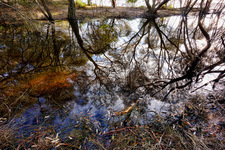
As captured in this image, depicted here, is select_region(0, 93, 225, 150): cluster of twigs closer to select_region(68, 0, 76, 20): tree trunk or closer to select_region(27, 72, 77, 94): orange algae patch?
select_region(27, 72, 77, 94): orange algae patch

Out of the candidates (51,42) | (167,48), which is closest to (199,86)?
(167,48)

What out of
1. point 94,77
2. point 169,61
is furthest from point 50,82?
point 169,61

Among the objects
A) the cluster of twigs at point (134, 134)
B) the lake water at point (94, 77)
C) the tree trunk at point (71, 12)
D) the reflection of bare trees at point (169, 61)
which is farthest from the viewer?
the tree trunk at point (71, 12)

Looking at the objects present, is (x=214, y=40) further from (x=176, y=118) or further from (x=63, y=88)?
(x=63, y=88)

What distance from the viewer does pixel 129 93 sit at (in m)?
3.33

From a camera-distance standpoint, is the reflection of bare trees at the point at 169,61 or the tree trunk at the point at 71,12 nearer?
the reflection of bare trees at the point at 169,61

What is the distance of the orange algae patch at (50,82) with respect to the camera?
3215 millimetres

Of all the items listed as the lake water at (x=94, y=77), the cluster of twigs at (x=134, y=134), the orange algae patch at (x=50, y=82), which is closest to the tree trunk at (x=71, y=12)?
the lake water at (x=94, y=77)

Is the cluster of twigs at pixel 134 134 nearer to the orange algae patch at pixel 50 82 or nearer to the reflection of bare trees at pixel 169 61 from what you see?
the reflection of bare trees at pixel 169 61

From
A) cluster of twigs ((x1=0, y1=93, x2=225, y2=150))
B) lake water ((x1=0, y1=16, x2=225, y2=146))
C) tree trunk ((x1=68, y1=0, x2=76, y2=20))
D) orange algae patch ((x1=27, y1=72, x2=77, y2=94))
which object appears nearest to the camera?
cluster of twigs ((x1=0, y1=93, x2=225, y2=150))

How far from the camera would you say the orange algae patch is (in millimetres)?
3215

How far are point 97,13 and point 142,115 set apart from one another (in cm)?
1075

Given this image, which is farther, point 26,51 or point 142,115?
point 26,51

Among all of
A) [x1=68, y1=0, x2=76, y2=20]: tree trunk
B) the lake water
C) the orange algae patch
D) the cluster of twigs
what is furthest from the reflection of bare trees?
[x1=68, y1=0, x2=76, y2=20]: tree trunk
